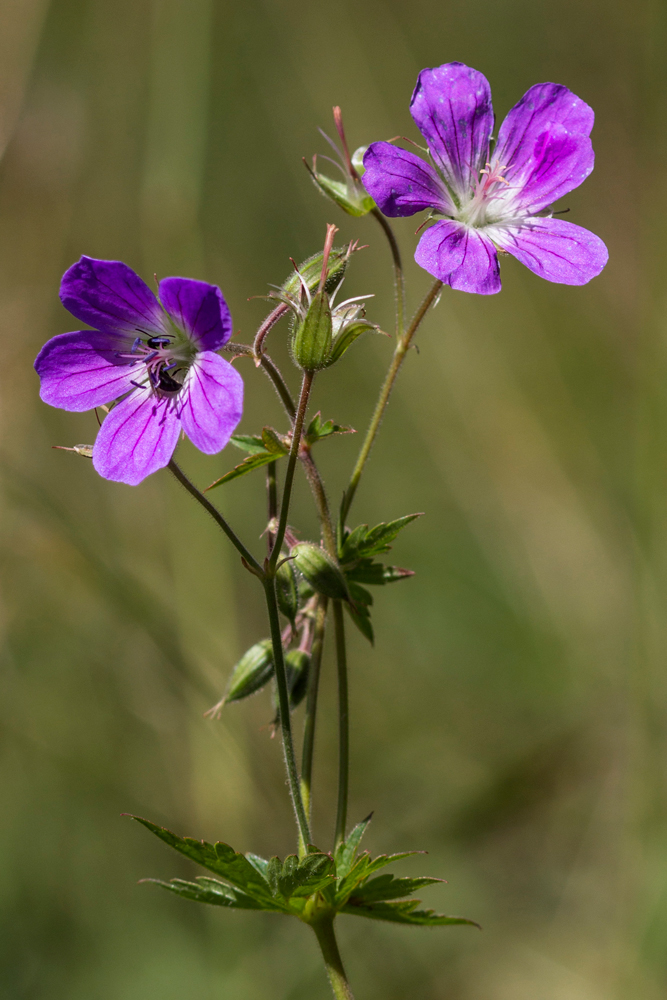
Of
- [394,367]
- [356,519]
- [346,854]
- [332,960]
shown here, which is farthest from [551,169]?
[356,519]

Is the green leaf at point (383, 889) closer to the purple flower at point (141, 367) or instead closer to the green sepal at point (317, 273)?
the purple flower at point (141, 367)

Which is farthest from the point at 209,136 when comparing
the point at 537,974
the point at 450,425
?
the point at 537,974

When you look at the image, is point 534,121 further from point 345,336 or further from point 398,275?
point 345,336

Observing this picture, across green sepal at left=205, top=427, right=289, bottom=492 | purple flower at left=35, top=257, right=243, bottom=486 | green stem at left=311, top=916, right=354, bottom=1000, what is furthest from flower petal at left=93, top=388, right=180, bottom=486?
green stem at left=311, top=916, right=354, bottom=1000

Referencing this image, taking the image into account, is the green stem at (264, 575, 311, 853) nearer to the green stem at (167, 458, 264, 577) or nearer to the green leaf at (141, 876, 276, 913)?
the green stem at (167, 458, 264, 577)

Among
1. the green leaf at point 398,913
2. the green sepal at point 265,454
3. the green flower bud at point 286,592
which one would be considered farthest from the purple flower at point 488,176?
the green leaf at point 398,913

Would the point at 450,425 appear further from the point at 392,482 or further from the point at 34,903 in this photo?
the point at 34,903
